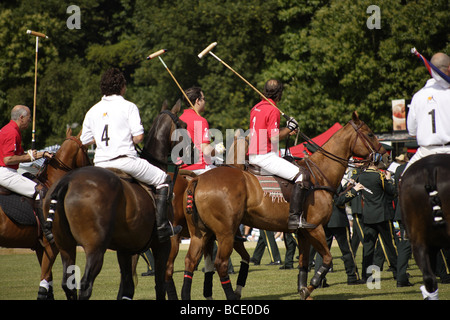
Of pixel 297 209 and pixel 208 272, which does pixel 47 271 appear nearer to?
pixel 208 272

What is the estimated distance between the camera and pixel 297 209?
34.2 feet

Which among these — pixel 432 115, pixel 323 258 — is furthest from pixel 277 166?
pixel 432 115

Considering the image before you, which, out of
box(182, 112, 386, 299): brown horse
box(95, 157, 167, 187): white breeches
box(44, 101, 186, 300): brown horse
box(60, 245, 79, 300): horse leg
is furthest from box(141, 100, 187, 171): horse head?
box(60, 245, 79, 300): horse leg

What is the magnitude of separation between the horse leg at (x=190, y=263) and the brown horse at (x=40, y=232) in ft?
6.59

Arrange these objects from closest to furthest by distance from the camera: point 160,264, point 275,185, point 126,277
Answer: point 126,277
point 160,264
point 275,185

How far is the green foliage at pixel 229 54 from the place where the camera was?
101ft

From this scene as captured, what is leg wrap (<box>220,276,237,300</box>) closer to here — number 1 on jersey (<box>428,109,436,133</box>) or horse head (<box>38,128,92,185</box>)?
horse head (<box>38,128,92,185</box>)

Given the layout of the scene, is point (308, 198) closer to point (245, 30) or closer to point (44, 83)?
point (245, 30)

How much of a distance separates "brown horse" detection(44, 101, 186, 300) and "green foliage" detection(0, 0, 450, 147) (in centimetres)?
2413

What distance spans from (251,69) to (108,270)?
884 inches

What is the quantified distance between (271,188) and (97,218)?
12.9 feet

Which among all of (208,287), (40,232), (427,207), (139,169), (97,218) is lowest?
(208,287)

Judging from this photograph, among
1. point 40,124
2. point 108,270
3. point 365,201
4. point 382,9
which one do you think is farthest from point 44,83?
point 365,201
